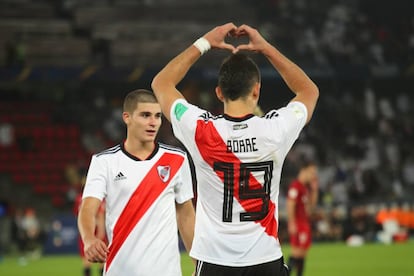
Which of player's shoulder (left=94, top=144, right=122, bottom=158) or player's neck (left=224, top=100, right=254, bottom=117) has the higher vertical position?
player's neck (left=224, top=100, right=254, bottom=117)

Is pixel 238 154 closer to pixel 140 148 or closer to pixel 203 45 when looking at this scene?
pixel 203 45

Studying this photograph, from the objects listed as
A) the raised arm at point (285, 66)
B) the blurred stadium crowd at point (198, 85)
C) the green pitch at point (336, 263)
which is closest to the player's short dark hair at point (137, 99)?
the raised arm at point (285, 66)

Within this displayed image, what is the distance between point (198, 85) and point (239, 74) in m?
32.7

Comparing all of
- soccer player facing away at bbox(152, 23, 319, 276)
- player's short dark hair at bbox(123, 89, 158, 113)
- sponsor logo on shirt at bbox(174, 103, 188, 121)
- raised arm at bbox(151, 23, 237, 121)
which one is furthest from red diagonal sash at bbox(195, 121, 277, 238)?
player's short dark hair at bbox(123, 89, 158, 113)

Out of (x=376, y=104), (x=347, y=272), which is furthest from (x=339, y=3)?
(x=347, y=272)

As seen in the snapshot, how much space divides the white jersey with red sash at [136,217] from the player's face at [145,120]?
11.0 inches

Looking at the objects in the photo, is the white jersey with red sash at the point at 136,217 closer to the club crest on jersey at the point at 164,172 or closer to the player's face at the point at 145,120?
the club crest on jersey at the point at 164,172

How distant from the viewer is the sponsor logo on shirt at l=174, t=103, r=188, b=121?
18.1ft

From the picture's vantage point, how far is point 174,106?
5.52 metres

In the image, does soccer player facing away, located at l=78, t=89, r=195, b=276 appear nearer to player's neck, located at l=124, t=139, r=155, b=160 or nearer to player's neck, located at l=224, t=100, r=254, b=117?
player's neck, located at l=124, t=139, r=155, b=160

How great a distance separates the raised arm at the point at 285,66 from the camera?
5.29 meters

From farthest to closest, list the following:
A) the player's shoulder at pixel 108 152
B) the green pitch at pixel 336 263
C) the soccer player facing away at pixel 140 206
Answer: the green pitch at pixel 336 263 < the player's shoulder at pixel 108 152 < the soccer player facing away at pixel 140 206

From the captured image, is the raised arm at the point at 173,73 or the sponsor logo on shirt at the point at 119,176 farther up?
the raised arm at the point at 173,73

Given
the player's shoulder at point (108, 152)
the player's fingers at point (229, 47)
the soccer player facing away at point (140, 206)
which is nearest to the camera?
the player's fingers at point (229, 47)
